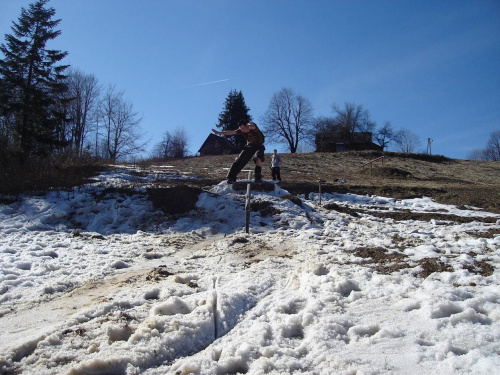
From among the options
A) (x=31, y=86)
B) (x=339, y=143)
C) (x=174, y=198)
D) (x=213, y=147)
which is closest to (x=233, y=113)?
(x=213, y=147)

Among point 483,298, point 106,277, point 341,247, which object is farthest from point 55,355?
point 341,247

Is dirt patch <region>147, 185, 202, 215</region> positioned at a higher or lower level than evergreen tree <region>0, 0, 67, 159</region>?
lower

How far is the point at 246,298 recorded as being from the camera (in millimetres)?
3967

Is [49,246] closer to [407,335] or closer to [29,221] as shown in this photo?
[29,221]

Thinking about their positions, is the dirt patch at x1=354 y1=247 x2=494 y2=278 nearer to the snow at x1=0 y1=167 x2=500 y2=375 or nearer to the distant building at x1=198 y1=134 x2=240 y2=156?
the snow at x1=0 y1=167 x2=500 y2=375

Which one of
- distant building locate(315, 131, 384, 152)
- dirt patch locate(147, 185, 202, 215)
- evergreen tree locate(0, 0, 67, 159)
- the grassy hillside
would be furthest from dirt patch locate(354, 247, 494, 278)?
distant building locate(315, 131, 384, 152)

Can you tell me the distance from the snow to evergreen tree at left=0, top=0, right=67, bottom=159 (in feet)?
55.2

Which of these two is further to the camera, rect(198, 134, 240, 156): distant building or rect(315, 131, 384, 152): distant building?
rect(315, 131, 384, 152): distant building

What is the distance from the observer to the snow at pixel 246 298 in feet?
8.92

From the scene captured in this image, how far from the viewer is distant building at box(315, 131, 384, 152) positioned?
61.5 metres

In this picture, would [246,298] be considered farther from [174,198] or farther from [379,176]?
[379,176]

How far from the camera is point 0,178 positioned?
10250 millimetres

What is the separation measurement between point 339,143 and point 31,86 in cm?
5145

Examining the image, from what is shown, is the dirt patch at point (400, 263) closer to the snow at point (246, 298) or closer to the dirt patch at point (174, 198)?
the snow at point (246, 298)
